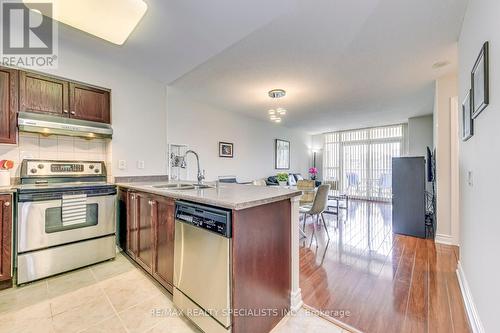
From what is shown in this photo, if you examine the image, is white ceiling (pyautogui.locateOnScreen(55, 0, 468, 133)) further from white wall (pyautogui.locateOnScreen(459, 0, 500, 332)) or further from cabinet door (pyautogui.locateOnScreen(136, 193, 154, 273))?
cabinet door (pyautogui.locateOnScreen(136, 193, 154, 273))

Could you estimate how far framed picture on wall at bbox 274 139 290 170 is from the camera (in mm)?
6789

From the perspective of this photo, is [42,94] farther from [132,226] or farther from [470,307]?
[470,307]

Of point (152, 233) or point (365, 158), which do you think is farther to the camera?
point (365, 158)

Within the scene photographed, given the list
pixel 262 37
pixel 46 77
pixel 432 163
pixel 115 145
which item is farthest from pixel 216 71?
pixel 432 163

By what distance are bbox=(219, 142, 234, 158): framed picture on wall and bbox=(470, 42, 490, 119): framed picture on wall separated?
4.10m

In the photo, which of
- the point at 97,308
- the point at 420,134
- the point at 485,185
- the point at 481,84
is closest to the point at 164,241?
the point at 97,308

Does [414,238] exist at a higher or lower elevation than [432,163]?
lower

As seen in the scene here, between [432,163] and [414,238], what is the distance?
1.32 meters

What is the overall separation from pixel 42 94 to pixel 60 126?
40cm

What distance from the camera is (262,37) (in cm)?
224

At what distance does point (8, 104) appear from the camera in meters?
2.13

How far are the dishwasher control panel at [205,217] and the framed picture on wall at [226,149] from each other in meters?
3.45

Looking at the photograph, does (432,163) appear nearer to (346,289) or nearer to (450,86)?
(450,86)

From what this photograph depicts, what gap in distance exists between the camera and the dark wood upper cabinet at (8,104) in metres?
2.10
